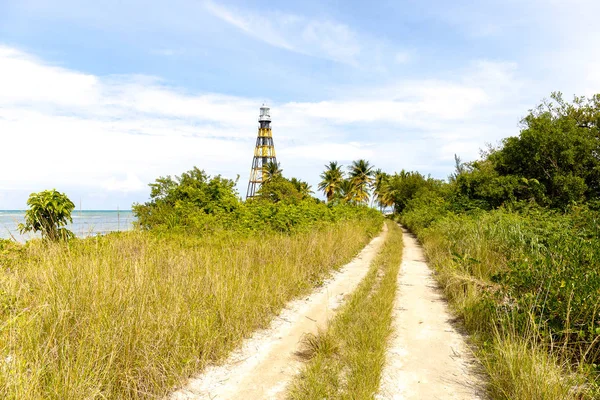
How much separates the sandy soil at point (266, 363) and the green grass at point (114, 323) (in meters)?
0.18

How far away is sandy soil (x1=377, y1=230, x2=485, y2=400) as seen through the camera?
362cm

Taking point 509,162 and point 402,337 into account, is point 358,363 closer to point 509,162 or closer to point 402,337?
point 402,337

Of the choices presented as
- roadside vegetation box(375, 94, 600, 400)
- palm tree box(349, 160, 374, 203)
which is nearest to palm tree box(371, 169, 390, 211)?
palm tree box(349, 160, 374, 203)

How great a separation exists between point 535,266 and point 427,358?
6.77 feet

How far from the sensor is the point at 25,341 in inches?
119

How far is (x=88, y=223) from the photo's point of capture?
5609mm

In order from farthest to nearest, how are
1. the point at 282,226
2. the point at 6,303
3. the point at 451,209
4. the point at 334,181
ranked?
1. the point at 334,181
2. the point at 451,209
3. the point at 282,226
4. the point at 6,303

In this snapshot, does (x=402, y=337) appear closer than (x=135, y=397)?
No

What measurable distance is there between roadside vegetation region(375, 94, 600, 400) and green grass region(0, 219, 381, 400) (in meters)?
3.22

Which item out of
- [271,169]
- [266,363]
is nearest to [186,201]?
[266,363]

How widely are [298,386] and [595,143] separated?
21.4 metres

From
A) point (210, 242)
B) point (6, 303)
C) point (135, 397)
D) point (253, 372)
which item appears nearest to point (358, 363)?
point (253, 372)

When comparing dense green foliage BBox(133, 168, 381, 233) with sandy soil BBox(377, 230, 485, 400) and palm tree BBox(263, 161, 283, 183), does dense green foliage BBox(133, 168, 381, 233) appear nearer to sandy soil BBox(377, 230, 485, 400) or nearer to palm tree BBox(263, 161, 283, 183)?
sandy soil BBox(377, 230, 485, 400)

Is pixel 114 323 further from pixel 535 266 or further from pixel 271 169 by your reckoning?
pixel 271 169
